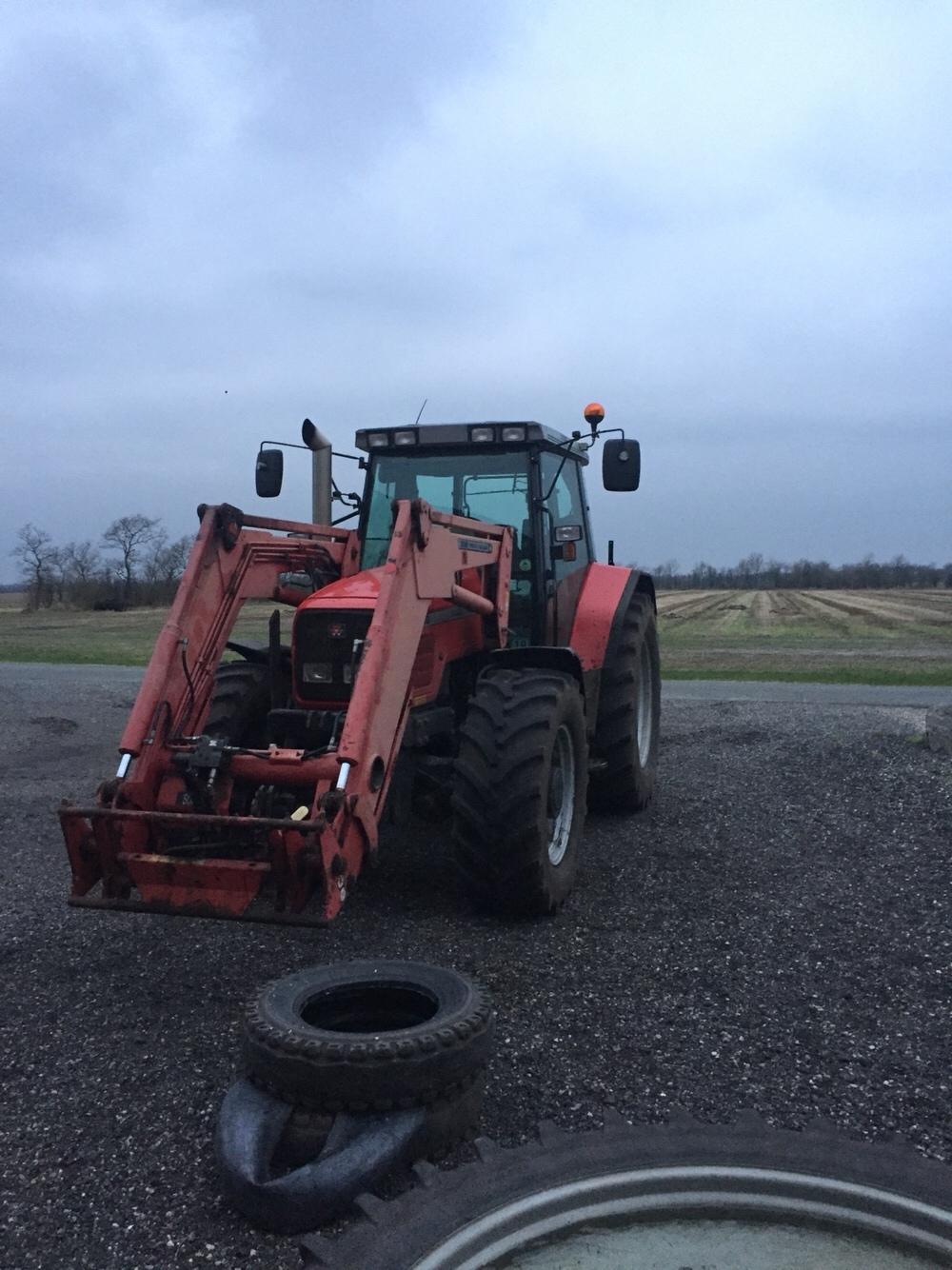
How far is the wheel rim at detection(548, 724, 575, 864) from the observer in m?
5.78

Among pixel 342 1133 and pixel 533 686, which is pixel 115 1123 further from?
pixel 533 686

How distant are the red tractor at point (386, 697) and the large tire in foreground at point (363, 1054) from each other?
65 centimetres

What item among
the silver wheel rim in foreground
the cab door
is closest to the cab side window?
the cab door

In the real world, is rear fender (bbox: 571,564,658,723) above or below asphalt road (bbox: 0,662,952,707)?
above

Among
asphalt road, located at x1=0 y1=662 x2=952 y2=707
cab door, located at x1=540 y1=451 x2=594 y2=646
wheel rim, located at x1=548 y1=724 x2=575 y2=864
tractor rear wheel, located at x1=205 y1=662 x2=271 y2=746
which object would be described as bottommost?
asphalt road, located at x1=0 y1=662 x2=952 y2=707

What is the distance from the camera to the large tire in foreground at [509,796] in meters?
5.13

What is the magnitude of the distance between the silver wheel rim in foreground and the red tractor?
176 cm

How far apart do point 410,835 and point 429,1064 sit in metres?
3.64

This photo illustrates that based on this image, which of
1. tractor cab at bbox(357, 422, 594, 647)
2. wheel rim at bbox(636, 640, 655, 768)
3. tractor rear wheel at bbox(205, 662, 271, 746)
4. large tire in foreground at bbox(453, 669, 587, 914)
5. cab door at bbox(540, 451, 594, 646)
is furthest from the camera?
wheel rim at bbox(636, 640, 655, 768)

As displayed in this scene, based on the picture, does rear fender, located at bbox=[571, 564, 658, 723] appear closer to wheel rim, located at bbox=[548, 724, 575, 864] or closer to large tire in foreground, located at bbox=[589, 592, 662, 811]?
large tire in foreground, located at bbox=[589, 592, 662, 811]

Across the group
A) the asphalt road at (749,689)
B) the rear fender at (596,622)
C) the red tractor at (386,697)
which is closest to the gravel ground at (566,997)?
the red tractor at (386,697)

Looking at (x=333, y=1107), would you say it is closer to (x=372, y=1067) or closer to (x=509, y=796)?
(x=372, y=1067)

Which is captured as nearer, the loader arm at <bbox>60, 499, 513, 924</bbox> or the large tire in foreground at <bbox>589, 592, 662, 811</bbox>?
the loader arm at <bbox>60, 499, 513, 924</bbox>

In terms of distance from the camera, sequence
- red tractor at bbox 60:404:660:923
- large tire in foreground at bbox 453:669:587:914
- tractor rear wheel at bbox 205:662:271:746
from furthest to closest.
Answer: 1. tractor rear wheel at bbox 205:662:271:746
2. large tire in foreground at bbox 453:669:587:914
3. red tractor at bbox 60:404:660:923
